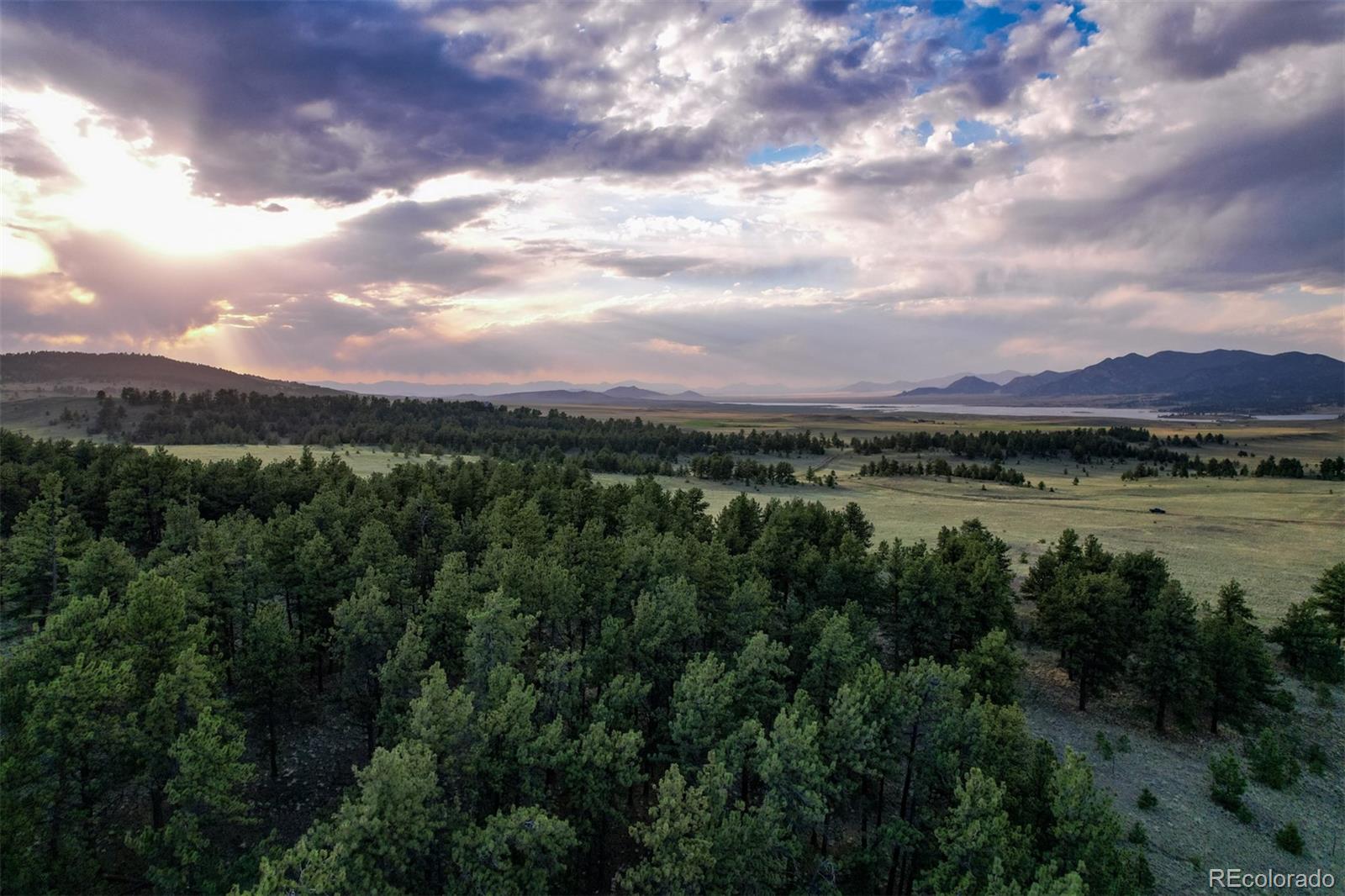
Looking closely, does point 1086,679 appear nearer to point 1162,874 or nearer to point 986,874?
point 1162,874

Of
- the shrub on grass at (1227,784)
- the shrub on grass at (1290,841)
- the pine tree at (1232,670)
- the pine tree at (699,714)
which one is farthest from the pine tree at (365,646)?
the pine tree at (1232,670)

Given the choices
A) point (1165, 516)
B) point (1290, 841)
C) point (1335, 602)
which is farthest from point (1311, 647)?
point (1165, 516)

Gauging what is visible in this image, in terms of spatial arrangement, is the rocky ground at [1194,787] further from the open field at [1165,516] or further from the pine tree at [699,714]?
the pine tree at [699,714]

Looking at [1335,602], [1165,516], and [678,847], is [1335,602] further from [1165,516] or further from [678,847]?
[678,847]

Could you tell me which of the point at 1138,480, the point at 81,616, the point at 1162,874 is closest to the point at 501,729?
the point at 81,616

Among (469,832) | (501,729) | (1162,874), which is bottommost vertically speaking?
(1162,874)

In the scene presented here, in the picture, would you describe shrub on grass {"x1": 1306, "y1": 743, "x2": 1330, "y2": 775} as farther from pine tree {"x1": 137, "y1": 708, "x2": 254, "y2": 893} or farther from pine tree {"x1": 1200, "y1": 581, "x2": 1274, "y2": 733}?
pine tree {"x1": 137, "y1": 708, "x2": 254, "y2": 893}

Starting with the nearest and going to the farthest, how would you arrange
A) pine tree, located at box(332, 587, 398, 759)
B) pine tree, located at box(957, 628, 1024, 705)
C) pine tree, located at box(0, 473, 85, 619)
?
pine tree, located at box(332, 587, 398, 759) < pine tree, located at box(957, 628, 1024, 705) < pine tree, located at box(0, 473, 85, 619)

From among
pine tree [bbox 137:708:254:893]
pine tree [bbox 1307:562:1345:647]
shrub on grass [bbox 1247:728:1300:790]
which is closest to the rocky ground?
shrub on grass [bbox 1247:728:1300:790]
